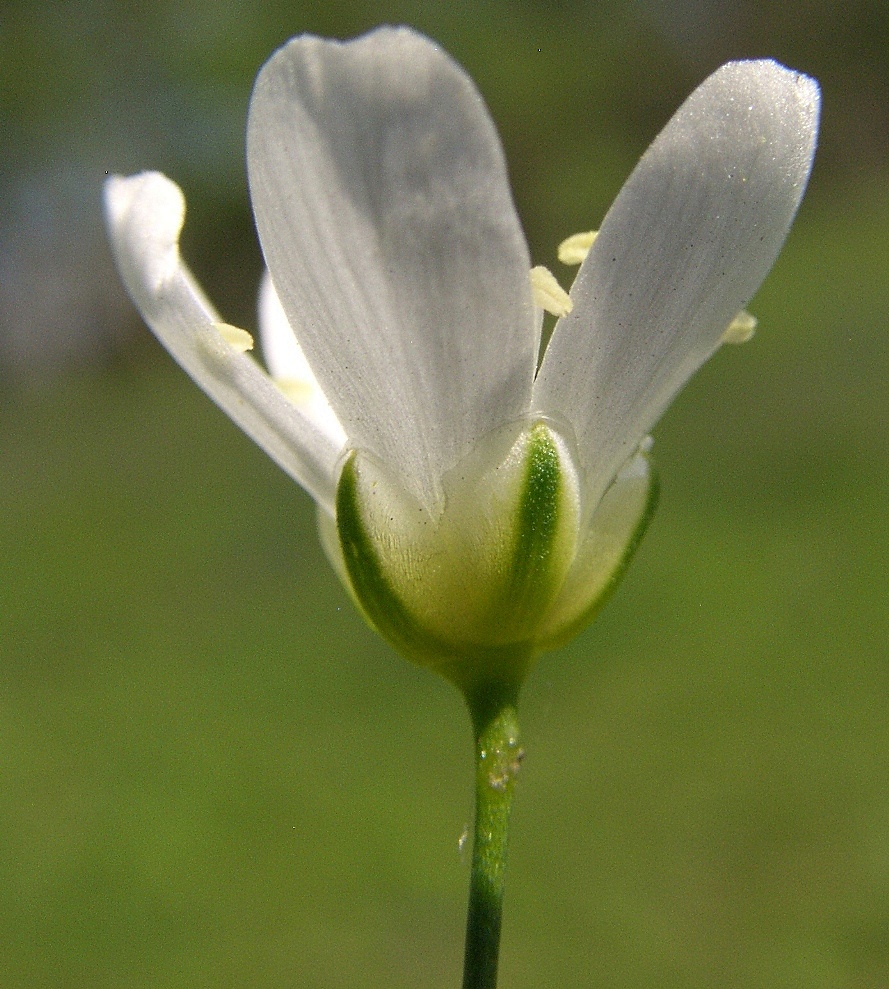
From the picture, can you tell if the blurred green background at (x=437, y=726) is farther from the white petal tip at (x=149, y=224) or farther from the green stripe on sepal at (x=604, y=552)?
the white petal tip at (x=149, y=224)

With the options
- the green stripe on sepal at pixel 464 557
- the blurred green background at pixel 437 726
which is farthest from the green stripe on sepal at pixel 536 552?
the blurred green background at pixel 437 726

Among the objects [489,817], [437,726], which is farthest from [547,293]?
[437,726]

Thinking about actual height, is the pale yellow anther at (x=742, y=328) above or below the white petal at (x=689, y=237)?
below

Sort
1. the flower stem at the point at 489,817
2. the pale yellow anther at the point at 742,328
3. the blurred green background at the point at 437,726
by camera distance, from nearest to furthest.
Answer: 1. the flower stem at the point at 489,817
2. the pale yellow anther at the point at 742,328
3. the blurred green background at the point at 437,726

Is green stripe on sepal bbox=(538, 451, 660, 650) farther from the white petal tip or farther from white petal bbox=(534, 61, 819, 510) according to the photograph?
the white petal tip

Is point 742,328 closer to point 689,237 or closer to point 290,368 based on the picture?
point 689,237

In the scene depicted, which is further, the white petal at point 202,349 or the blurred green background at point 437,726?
the blurred green background at point 437,726
